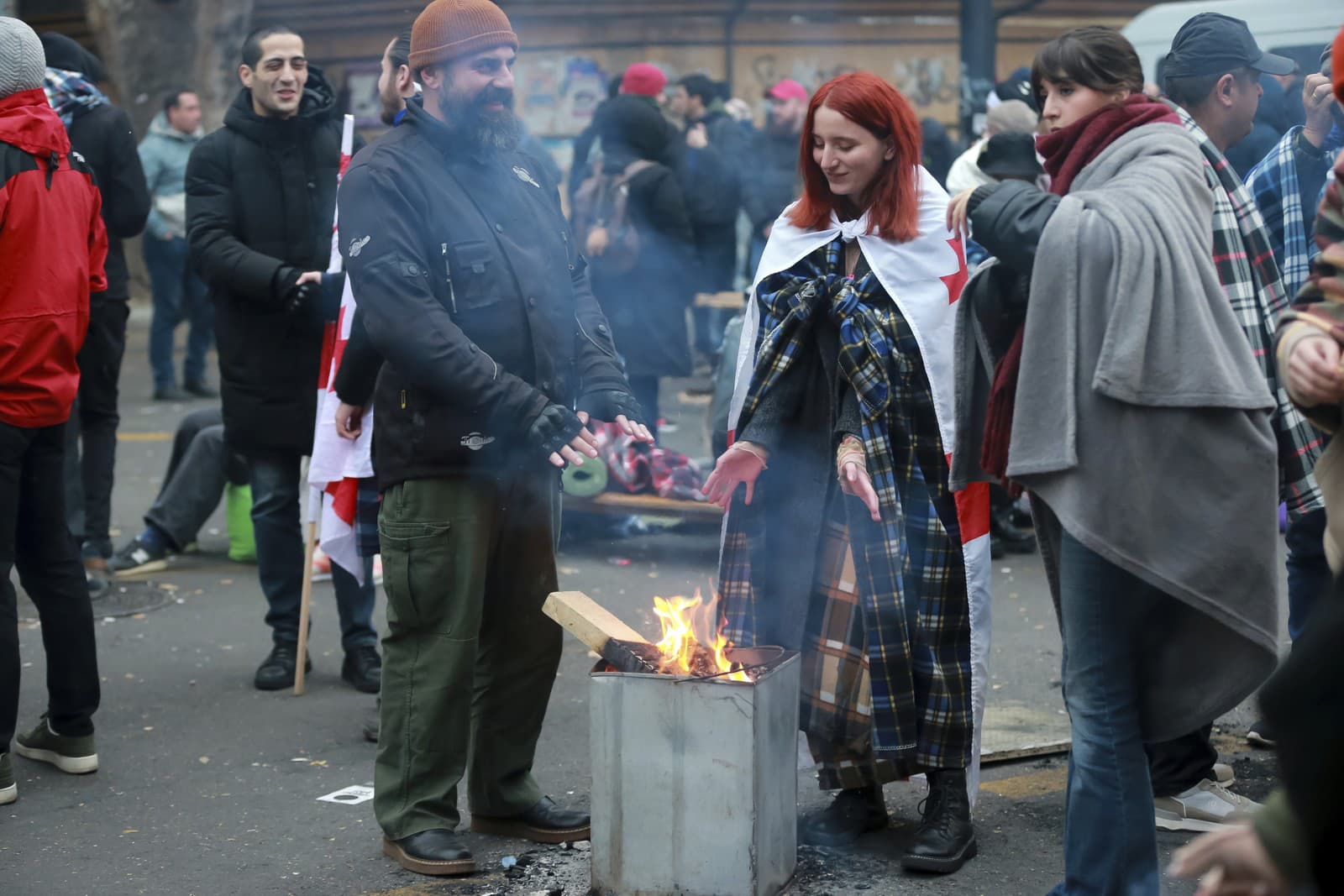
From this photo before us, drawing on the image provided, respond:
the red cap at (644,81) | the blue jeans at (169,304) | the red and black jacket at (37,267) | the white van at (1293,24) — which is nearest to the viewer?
the red and black jacket at (37,267)

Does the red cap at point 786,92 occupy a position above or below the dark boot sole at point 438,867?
above

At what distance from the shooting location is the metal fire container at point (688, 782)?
3.36 meters

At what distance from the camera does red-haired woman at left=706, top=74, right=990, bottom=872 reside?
3750 millimetres

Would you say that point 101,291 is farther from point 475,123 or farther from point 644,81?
point 644,81

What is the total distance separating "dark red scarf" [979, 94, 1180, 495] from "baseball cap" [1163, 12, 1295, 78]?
3.27 ft

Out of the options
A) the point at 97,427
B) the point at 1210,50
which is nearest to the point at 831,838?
the point at 1210,50

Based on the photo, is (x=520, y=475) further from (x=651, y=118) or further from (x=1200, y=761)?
(x=651, y=118)

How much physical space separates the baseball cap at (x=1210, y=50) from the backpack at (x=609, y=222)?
438 cm

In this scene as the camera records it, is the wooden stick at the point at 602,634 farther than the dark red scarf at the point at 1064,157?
Yes

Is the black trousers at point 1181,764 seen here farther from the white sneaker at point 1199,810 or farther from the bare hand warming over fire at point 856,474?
the bare hand warming over fire at point 856,474

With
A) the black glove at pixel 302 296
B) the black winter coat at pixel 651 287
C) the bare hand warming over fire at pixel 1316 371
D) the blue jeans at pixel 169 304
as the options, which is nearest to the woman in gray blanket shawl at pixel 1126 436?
the bare hand warming over fire at pixel 1316 371

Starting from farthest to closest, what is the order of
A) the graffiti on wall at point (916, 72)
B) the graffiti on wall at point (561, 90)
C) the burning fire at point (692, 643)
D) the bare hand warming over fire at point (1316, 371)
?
the graffiti on wall at point (916, 72)
the graffiti on wall at point (561, 90)
the burning fire at point (692, 643)
the bare hand warming over fire at point (1316, 371)

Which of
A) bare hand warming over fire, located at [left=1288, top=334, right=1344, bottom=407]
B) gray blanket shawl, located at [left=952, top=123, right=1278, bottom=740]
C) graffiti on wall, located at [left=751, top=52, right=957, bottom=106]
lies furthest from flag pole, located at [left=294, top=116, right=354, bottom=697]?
graffiti on wall, located at [left=751, top=52, right=957, bottom=106]

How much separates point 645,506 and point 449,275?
11.7 ft
